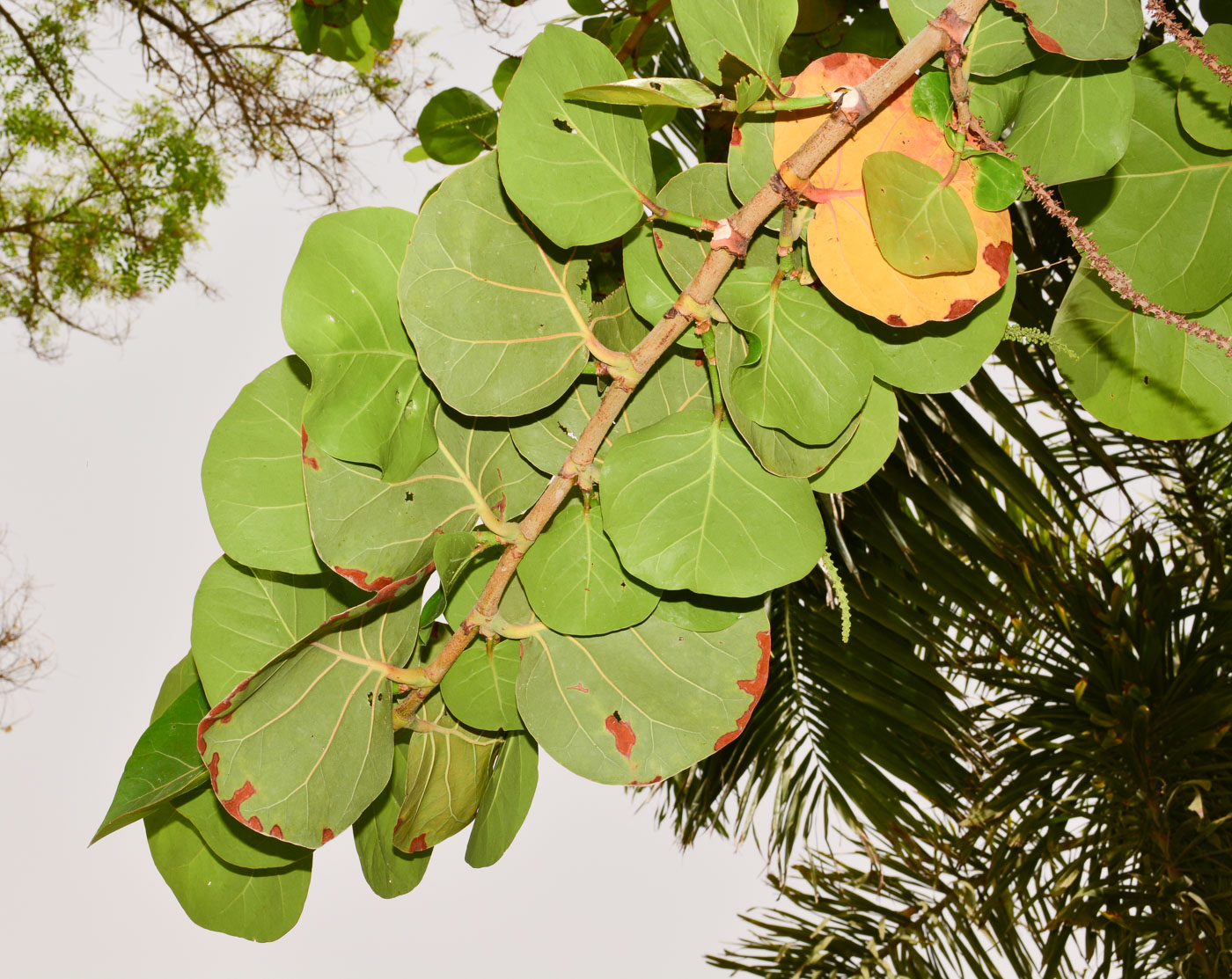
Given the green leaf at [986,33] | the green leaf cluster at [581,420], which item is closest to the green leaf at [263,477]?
the green leaf cluster at [581,420]

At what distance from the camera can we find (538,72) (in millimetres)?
221

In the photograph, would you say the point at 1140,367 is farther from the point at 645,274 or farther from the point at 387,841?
the point at 387,841

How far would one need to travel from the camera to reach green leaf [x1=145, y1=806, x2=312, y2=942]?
1.02 ft

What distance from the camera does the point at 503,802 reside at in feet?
1.09

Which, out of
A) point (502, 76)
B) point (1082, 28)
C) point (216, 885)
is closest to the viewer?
point (1082, 28)

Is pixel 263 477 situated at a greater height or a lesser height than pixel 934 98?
lesser

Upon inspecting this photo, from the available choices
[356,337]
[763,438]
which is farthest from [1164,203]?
[356,337]

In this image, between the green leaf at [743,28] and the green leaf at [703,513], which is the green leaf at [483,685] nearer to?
the green leaf at [703,513]

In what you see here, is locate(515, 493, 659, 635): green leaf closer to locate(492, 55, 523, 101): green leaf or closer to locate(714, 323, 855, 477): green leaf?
A: locate(714, 323, 855, 477): green leaf

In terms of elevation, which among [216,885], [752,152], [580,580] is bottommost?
[216,885]

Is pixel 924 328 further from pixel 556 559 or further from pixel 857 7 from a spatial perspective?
pixel 857 7

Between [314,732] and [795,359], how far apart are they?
7.1 inches

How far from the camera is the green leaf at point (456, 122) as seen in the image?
15.3 inches

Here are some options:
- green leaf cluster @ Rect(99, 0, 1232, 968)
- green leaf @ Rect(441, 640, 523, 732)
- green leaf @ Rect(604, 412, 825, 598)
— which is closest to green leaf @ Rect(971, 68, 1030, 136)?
green leaf cluster @ Rect(99, 0, 1232, 968)
